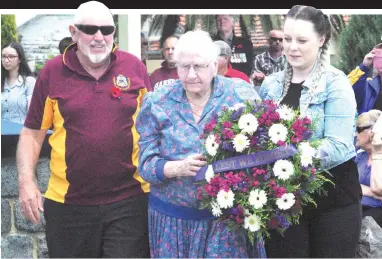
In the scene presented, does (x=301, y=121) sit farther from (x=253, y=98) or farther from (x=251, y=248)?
(x=251, y=248)

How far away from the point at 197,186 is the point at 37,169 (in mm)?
1912

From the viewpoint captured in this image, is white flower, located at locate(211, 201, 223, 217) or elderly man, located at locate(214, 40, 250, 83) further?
elderly man, located at locate(214, 40, 250, 83)

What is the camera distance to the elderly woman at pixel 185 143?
411 cm

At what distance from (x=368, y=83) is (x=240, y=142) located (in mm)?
2108

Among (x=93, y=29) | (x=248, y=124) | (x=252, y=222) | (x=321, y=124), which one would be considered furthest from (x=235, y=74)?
(x=252, y=222)

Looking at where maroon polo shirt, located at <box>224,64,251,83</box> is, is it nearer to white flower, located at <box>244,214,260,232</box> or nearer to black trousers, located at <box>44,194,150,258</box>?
black trousers, located at <box>44,194,150,258</box>

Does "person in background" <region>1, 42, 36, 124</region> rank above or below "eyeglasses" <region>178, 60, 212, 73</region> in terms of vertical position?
below

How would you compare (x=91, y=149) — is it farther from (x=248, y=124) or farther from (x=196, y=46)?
(x=248, y=124)

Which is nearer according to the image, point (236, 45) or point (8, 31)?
point (236, 45)

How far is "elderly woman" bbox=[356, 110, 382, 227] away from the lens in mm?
5582

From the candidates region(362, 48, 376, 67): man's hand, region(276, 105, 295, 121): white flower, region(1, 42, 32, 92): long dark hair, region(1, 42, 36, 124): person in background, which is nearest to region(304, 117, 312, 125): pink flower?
region(276, 105, 295, 121): white flower

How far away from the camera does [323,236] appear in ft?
14.3

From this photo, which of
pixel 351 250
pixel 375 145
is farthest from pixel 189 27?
pixel 351 250

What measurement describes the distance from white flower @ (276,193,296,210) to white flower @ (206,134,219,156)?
406 mm
